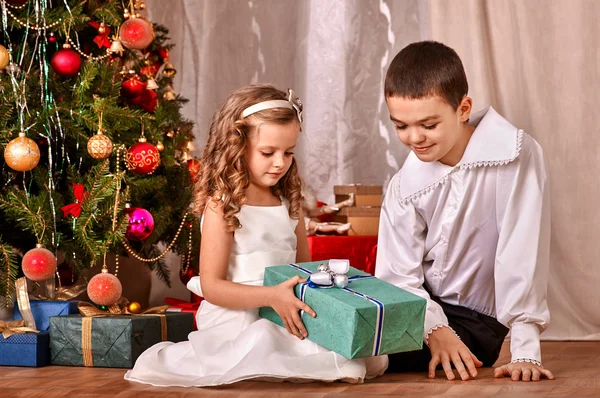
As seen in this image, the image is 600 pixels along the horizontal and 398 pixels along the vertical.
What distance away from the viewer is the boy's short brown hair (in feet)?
6.11

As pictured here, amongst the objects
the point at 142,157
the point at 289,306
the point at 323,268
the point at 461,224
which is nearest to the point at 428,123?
the point at 461,224

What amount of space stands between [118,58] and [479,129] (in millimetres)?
1307

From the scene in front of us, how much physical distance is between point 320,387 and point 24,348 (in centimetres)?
91

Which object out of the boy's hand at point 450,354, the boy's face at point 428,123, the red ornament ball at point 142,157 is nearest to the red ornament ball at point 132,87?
the red ornament ball at point 142,157

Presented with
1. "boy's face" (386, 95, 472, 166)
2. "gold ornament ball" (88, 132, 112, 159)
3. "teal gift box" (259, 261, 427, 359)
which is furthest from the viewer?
"gold ornament ball" (88, 132, 112, 159)

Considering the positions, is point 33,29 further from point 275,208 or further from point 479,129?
point 479,129

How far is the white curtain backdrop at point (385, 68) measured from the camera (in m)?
2.85

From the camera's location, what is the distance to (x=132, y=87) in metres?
2.65

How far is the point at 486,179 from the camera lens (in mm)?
1977

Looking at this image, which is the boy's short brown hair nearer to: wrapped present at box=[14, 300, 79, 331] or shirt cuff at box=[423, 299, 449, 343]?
shirt cuff at box=[423, 299, 449, 343]

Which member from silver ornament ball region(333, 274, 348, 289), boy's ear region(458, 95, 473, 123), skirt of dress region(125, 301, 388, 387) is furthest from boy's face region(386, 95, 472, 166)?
skirt of dress region(125, 301, 388, 387)

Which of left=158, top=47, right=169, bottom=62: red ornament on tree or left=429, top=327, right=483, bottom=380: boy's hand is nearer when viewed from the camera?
left=429, top=327, right=483, bottom=380: boy's hand

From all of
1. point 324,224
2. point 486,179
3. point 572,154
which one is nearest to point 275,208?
point 486,179

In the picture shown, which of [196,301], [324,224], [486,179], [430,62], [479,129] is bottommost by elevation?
[196,301]
